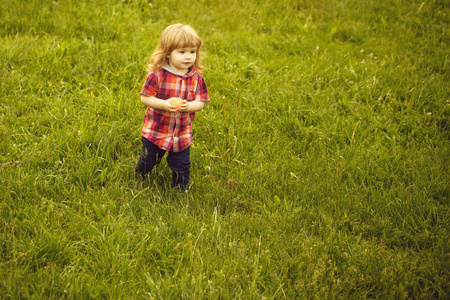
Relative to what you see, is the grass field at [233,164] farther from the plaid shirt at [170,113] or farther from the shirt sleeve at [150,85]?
the shirt sleeve at [150,85]

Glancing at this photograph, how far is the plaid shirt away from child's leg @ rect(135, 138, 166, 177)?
0.11 metres

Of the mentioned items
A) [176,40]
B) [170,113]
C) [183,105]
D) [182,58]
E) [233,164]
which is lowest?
[233,164]

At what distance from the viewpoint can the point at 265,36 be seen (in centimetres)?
603

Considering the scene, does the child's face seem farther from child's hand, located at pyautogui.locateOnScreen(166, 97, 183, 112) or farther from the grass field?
the grass field

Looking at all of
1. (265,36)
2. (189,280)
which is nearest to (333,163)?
(189,280)

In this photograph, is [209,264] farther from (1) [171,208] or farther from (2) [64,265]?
(2) [64,265]

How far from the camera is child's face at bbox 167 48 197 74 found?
3029mm

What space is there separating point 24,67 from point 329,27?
15.3 feet

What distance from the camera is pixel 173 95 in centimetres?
319

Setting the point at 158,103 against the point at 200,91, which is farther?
the point at 200,91

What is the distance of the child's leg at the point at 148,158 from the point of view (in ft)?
11.0

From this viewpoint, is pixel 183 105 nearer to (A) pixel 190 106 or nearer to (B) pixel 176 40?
(A) pixel 190 106

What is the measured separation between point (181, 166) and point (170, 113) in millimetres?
502

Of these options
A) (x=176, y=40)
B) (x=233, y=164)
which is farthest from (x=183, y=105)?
(x=233, y=164)
